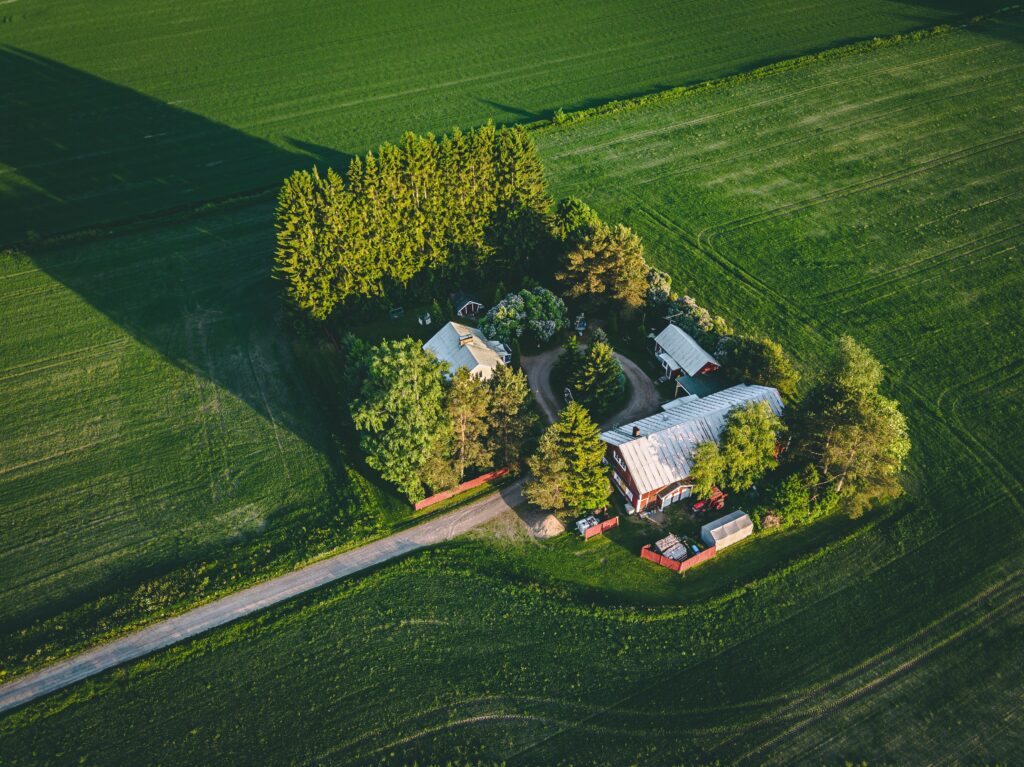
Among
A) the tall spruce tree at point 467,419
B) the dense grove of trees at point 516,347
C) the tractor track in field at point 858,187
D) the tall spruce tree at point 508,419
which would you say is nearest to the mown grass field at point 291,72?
the dense grove of trees at point 516,347

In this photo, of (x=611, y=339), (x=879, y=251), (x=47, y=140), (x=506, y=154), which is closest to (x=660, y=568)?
(x=611, y=339)

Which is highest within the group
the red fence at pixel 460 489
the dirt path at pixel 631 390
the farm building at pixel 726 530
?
the dirt path at pixel 631 390

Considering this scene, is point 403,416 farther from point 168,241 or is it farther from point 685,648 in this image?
point 168,241

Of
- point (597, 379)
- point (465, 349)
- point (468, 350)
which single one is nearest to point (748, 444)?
point (597, 379)

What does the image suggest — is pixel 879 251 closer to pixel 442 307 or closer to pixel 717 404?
pixel 717 404

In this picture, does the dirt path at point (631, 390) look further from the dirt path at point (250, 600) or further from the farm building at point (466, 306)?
the dirt path at point (250, 600)

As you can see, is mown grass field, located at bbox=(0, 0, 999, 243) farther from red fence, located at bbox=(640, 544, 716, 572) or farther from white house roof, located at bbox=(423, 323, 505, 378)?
red fence, located at bbox=(640, 544, 716, 572)
